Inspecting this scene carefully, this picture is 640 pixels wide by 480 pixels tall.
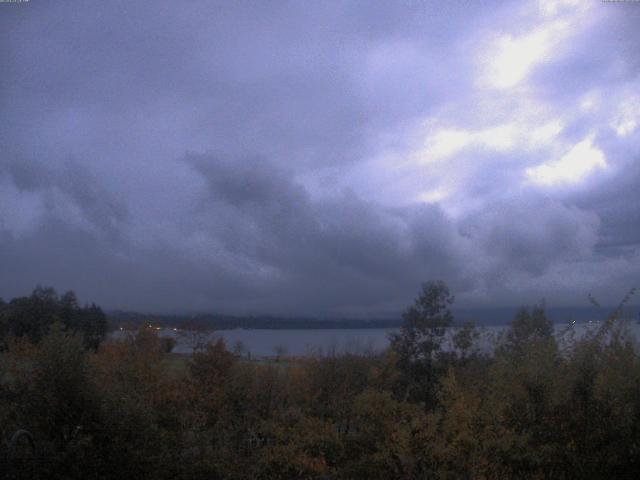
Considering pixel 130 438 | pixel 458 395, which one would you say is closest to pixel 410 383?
pixel 458 395

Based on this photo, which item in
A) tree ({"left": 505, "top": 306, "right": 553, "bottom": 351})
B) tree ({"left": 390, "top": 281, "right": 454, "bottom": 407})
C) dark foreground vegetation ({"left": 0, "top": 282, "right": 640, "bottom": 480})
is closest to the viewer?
dark foreground vegetation ({"left": 0, "top": 282, "right": 640, "bottom": 480})

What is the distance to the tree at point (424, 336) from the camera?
1372 inches

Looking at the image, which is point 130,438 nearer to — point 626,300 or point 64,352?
point 64,352

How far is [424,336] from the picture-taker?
36000mm

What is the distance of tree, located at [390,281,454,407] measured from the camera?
34.8m

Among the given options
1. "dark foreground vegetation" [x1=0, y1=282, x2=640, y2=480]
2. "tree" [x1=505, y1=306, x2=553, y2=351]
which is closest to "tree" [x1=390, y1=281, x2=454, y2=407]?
"tree" [x1=505, y1=306, x2=553, y2=351]

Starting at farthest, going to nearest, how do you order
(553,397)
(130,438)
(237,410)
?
(237,410)
(553,397)
(130,438)

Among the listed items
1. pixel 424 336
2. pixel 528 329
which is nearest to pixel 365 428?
pixel 528 329

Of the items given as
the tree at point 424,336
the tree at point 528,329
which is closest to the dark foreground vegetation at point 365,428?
the tree at point 528,329

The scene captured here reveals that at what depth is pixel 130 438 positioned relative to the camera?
10.4 m

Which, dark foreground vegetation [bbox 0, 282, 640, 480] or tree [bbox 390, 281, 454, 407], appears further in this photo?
tree [bbox 390, 281, 454, 407]

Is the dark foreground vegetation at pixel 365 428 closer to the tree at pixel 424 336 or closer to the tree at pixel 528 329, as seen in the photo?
the tree at pixel 528 329

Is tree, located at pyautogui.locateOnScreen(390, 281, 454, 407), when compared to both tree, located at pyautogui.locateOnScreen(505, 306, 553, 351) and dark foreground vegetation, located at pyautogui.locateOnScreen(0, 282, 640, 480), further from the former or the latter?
dark foreground vegetation, located at pyautogui.locateOnScreen(0, 282, 640, 480)

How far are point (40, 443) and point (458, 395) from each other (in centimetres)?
860
